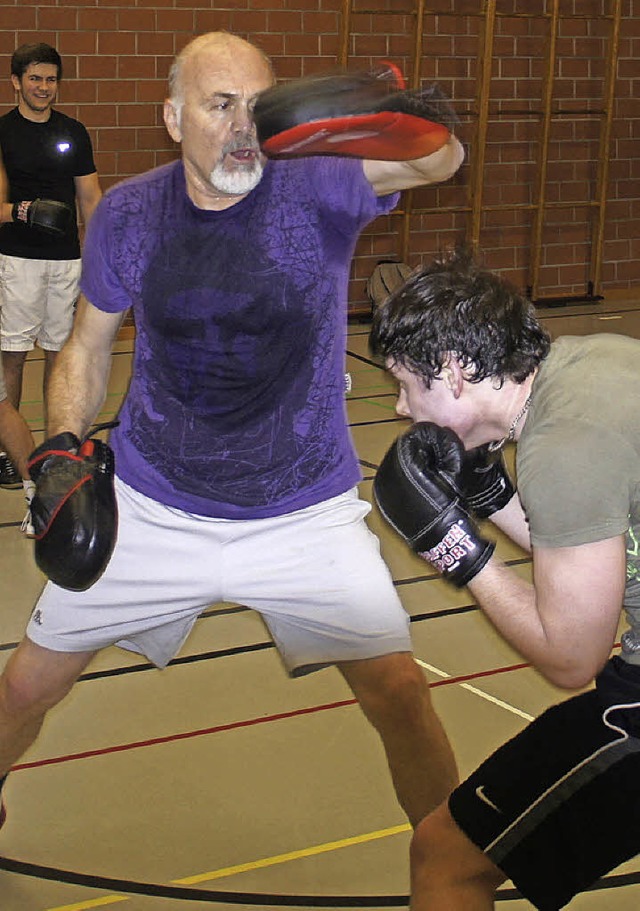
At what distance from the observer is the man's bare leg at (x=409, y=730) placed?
2.46m

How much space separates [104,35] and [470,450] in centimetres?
678

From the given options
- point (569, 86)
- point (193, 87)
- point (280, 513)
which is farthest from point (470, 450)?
point (569, 86)

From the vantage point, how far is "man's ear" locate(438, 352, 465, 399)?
6.26 ft

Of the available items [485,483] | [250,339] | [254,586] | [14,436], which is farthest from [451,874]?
[14,436]

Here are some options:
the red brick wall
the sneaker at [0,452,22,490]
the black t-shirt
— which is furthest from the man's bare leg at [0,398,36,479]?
the red brick wall

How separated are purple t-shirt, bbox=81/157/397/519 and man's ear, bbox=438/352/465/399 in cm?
67

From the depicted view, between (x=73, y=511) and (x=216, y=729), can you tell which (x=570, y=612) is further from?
(x=216, y=729)

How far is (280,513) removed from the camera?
8.41ft

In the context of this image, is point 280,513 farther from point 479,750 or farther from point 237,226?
point 479,750

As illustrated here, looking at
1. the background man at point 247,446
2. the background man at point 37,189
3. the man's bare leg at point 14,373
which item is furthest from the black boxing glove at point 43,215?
the background man at point 247,446

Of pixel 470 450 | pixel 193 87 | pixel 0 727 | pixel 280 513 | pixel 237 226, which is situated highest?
pixel 193 87

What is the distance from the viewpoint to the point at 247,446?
101 inches

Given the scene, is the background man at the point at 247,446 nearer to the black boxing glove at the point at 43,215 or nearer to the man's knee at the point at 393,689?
the man's knee at the point at 393,689

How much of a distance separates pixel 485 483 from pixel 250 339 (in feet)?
2.11
